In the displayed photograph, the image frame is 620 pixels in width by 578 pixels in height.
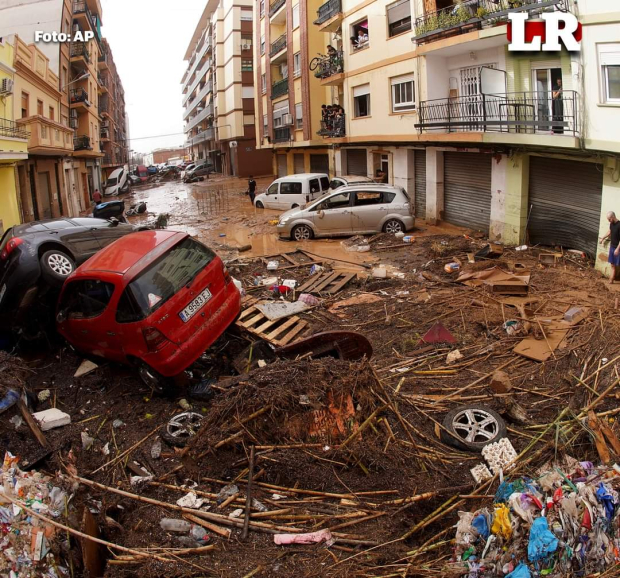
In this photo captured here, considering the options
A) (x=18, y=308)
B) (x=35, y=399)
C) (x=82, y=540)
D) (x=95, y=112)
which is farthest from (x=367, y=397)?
(x=95, y=112)

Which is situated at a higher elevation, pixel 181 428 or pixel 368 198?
pixel 368 198

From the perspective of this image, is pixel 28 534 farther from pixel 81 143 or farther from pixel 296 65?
pixel 81 143

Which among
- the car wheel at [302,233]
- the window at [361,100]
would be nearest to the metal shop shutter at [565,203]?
the car wheel at [302,233]

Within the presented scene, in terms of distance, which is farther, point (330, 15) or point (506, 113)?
point (330, 15)

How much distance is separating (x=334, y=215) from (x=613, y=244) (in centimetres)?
846

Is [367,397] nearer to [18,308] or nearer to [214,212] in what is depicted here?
[18,308]

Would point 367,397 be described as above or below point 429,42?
below

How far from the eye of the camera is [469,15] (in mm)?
15805

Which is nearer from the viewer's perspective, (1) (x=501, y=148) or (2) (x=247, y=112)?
(1) (x=501, y=148)

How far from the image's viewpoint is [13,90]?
79.6 feet

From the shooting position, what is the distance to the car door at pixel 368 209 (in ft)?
57.7

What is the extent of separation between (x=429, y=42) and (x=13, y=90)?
17.5 metres

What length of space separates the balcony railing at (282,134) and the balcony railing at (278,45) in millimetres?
4535

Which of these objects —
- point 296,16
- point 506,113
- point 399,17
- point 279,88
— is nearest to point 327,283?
point 506,113
